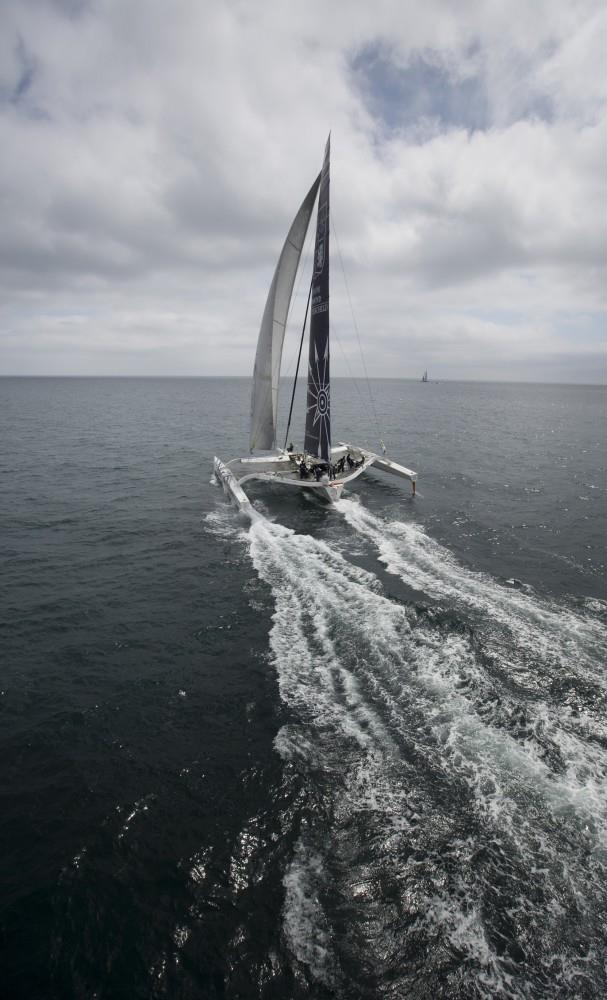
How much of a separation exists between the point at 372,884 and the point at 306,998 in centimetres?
134

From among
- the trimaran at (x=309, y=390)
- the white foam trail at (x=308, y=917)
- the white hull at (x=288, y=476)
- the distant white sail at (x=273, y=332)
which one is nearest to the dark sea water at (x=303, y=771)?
the white foam trail at (x=308, y=917)

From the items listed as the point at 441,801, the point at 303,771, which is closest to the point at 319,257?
the point at 303,771

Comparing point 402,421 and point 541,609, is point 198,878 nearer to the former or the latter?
point 541,609

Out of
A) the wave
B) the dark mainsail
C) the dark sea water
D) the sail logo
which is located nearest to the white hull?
the dark mainsail

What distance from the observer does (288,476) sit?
24688 millimetres

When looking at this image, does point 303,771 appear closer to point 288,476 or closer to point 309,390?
point 288,476

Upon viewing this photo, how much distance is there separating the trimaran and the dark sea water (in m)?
7.31

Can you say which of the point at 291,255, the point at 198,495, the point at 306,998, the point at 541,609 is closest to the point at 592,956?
the point at 306,998

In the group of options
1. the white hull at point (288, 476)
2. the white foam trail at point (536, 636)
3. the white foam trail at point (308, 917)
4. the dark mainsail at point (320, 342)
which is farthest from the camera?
the white hull at point (288, 476)

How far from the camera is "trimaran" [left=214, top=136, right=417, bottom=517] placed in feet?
72.4

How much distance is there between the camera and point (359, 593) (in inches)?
531

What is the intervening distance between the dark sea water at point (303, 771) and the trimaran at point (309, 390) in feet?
24.0

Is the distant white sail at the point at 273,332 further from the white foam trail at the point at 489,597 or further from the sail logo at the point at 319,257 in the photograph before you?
the white foam trail at the point at 489,597

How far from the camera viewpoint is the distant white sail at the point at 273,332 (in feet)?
78.6
